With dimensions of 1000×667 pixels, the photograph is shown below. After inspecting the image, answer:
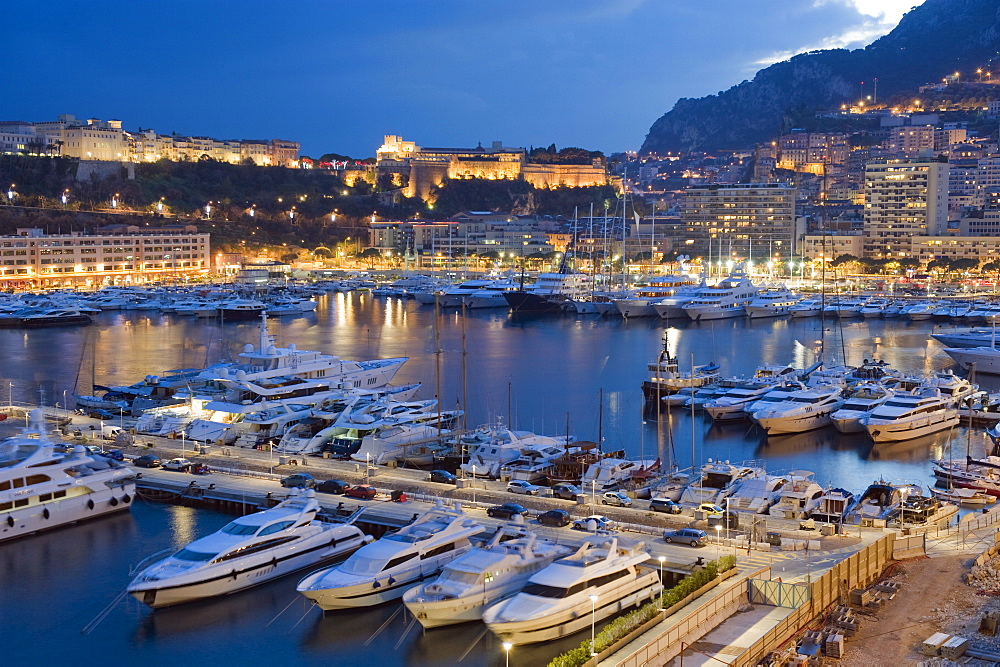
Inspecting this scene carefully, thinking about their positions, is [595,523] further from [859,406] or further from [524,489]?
[859,406]

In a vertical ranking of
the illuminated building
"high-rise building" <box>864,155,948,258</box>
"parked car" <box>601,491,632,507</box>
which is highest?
"high-rise building" <box>864,155,948,258</box>

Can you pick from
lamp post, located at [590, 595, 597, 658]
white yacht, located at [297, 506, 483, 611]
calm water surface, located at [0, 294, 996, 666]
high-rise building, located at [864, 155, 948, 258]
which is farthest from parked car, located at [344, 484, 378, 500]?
high-rise building, located at [864, 155, 948, 258]

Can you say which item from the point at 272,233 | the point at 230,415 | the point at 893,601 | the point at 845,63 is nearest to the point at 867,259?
the point at 272,233

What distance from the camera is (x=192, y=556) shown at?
32.6 feet

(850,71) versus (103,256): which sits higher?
(850,71)

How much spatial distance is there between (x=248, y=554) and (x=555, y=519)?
112 inches

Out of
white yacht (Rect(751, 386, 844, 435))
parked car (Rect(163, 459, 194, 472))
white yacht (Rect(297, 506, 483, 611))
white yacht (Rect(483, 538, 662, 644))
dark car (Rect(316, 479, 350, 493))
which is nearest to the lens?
white yacht (Rect(483, 538, 662, 644))

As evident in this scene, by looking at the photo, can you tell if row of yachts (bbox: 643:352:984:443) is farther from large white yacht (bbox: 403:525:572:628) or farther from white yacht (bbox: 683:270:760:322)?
white yacht (bbox: 683:270:760:322)

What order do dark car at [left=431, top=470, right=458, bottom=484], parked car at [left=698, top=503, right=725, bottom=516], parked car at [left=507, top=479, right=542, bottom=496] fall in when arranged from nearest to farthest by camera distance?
1. parked car at [left=698, top=503, right=725, bottom=516]
2. parked car at [left=507, top=479, right=542, bottom=496]
3. dark car at [left=431, top=470, right=458, bottom=484]

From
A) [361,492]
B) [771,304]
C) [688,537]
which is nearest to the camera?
[688,537]

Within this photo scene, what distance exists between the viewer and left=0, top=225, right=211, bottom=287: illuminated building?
51188mm

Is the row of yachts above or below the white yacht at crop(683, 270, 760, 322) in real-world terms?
below

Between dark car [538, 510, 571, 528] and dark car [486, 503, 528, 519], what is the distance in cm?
33

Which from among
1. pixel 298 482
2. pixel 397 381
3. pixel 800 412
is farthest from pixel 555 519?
pixel 397 381
